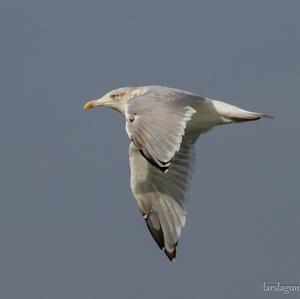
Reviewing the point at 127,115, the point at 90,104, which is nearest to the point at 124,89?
the point at 90,104

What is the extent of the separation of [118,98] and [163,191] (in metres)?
1.31

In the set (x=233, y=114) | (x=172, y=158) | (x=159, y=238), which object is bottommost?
(x=159, y=238)

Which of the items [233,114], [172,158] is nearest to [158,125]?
[172,158]

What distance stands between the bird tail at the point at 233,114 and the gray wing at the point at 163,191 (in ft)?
3.40

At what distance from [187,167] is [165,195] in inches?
17.7

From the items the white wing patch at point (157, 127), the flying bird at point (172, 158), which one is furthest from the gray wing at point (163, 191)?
the white wing patch at point (157, 127)

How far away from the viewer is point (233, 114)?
523 inches

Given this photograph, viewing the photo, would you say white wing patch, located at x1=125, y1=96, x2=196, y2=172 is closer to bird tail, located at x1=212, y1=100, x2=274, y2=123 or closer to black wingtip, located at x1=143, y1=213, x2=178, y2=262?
bird tail, located at x1=212, y1=100, x2=274, y2=123

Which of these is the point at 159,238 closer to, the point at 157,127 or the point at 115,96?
the point at 115,96

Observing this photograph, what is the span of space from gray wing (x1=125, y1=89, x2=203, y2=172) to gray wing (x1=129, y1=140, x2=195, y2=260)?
180cm

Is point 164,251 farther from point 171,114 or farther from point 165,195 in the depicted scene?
point 171,114

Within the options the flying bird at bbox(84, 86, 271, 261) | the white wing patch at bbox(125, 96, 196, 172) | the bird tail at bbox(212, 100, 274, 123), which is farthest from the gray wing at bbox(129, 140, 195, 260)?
the white wing patch at bbox(125, 96, 196, 172)

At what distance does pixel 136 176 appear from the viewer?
14242mm

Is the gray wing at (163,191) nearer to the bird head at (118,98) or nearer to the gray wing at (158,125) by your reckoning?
the bird head at (118,98)
